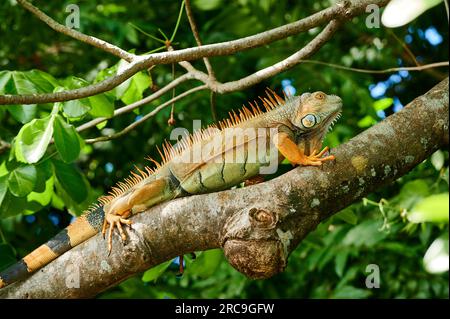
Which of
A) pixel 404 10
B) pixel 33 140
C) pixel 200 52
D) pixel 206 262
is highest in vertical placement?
pixel 200 52

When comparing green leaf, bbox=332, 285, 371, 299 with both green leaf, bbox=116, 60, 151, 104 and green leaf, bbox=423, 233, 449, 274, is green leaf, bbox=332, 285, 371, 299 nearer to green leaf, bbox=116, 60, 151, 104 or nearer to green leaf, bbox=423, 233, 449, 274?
green leaf, bbox=116, 60, 151, 104

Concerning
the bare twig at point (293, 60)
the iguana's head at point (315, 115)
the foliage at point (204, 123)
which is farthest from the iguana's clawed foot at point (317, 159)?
the foliage at point (204, 123)

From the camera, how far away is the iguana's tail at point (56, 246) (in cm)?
395

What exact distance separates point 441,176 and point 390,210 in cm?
59

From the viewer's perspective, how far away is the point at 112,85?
11.1 feet

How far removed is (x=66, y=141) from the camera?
4.09 meters

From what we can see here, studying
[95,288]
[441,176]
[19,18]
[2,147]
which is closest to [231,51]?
[95,288]

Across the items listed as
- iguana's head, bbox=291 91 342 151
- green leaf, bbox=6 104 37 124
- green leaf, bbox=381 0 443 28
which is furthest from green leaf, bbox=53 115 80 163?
green leaf, bbox=381 0 443 28

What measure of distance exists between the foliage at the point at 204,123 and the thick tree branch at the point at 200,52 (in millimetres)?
640

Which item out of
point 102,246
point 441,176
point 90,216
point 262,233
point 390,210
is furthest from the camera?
point 390,210

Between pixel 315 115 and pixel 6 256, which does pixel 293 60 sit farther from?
pixel 6 256

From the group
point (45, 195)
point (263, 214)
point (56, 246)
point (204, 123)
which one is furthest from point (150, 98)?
point (204, 123)

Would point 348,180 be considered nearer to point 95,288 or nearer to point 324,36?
point 324,36

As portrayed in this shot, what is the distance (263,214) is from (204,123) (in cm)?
347
